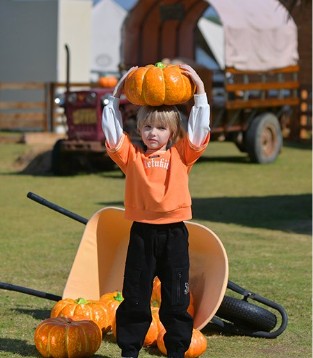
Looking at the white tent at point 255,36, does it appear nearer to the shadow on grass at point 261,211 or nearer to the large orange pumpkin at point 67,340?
the shadow on grass at point 261,211

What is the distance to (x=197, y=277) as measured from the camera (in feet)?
20.5

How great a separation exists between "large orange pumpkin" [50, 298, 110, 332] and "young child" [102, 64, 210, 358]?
685 millimetres

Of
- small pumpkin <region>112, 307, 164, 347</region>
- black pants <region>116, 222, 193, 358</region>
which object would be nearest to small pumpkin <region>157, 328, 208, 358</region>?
small pumpkin <region>112, 307, 164, 347</region>

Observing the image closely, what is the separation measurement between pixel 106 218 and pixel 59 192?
28.7ft

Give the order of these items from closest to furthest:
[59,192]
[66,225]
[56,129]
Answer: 1. [66,225]
2. [59,192]
3. [56,129]

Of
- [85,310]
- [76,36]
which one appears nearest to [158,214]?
[85,310]

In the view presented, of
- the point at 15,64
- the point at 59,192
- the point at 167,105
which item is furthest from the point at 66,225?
the point at 15,64

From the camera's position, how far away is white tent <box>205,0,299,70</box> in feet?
63.3

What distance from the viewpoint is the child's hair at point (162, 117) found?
17.2 ft

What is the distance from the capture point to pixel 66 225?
11555mm

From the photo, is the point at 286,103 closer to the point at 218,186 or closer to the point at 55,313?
the point at 218,186

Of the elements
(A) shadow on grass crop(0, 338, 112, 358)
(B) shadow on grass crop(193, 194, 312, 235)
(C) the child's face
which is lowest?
(A) shadow on grass crop(0, 338, 112, 358)

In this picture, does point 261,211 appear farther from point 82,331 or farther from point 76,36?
point 76,36

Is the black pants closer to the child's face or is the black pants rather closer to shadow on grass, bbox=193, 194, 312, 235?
the child's face
